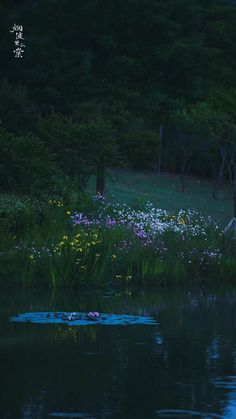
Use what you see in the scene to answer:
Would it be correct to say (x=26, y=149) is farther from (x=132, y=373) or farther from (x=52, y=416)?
(x=52, y=416)

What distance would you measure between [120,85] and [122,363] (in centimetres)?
3218

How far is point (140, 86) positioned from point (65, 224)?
2582cm

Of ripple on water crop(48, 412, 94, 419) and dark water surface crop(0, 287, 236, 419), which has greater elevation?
dark water surface crop(0, 287, 236, 419)

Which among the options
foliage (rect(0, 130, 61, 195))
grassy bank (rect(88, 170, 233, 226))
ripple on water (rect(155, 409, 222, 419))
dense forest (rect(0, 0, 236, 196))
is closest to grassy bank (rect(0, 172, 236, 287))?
foliage (rect(0, 130, 61, 195))

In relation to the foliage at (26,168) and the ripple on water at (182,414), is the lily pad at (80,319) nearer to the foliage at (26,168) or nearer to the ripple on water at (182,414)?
the ripple on water at (182,414)

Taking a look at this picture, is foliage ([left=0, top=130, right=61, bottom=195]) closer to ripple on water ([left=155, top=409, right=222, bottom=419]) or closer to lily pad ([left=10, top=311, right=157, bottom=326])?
lily pad ([left=10, top=311, right=157, bottom=326])

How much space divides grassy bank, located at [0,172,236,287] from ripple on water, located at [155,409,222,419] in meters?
10.0

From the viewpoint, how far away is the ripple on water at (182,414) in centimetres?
875

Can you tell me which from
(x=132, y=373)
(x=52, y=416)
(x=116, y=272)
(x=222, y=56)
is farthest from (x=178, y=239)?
(x=222, y=56)

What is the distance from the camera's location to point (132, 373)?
10625 mm

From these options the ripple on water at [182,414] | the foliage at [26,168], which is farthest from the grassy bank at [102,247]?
the ripple on water at [182,414]

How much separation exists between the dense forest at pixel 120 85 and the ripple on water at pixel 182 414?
15.8m

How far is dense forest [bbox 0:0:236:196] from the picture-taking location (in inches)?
1088

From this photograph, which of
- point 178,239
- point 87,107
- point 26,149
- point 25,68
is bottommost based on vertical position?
point 178,239
